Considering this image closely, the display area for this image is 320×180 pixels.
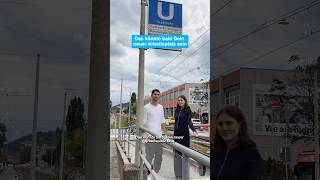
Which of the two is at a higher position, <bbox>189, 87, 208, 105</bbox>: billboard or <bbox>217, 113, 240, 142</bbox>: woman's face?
<bbox>189, 87, 208, 105</bbox>: billboard

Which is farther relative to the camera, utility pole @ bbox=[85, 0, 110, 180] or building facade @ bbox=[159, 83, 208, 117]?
building facade @ bbox=[159, 83, 208, 117]

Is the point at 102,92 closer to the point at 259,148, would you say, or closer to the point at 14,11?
the point at 14,11

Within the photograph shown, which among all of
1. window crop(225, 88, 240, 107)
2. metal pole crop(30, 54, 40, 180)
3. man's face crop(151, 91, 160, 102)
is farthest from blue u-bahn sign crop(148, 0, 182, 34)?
window crop(225, 88, 240, 107)

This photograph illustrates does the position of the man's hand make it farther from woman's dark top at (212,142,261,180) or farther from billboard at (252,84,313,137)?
billboard at (252,84,313,137)

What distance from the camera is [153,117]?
533 cm

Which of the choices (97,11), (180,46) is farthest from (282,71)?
(180,46)

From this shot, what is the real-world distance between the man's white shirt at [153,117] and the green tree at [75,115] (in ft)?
11.7

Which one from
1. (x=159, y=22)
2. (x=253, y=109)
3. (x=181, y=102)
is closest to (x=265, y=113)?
(x=253, y=109)

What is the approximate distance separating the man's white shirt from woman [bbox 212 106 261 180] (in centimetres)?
413

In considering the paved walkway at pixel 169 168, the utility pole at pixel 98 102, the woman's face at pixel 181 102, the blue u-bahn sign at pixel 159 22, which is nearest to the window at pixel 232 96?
the paved walkway at pixel 169 168

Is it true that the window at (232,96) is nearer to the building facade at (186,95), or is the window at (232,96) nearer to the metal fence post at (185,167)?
the metal fence post at (185,167)

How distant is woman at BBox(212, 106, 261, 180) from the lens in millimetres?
1037

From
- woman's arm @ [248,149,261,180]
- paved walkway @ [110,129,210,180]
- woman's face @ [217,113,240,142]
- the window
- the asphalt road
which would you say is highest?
the window

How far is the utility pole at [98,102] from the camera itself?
1840 mm
